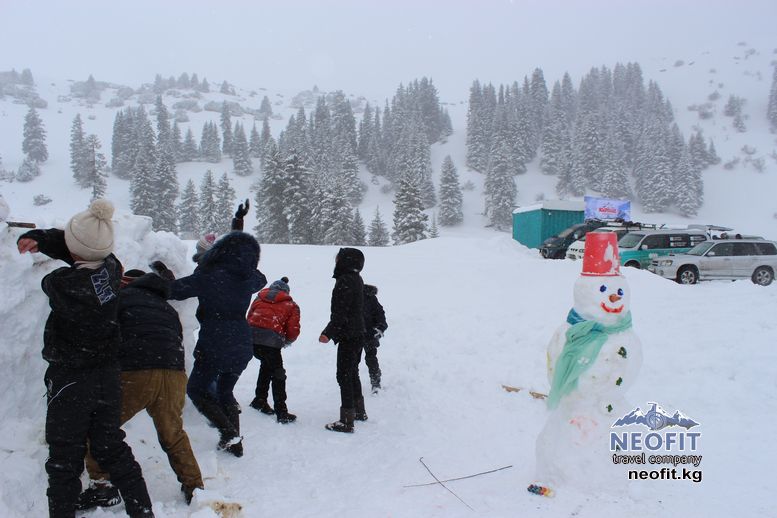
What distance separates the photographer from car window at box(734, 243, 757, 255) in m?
14.9

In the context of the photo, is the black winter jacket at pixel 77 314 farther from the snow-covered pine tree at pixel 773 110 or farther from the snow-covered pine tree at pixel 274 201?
the snow-covered pine tree at pixel 773 110

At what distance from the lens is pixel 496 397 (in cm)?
631

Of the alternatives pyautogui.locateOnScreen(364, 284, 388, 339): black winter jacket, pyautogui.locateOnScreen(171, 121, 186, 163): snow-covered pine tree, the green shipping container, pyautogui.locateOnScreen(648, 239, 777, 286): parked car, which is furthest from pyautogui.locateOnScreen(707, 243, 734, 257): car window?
pyautogui.locateOnScreen(171, 121, 186, 163): snow-covered pine tree

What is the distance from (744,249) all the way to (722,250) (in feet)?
2.39

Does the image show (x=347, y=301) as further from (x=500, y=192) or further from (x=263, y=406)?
(x=500, y=192)

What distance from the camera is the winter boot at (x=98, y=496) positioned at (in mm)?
2969

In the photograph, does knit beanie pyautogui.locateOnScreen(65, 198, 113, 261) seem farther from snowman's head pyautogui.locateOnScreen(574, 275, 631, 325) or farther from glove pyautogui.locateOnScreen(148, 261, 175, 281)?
snowman's head pyautogui.locateOnScreen(574, 275, 631, 325)

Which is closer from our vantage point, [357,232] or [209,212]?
[357,232]

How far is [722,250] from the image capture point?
1489 centimetres

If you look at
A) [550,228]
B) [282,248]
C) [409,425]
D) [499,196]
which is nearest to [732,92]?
[499,196]

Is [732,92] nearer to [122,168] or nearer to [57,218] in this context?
[122,168]

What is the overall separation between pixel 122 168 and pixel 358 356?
75523 millimetres

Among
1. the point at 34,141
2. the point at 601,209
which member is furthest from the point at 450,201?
the point at 34,141

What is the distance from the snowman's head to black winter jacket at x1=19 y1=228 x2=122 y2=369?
3334 millimetres
